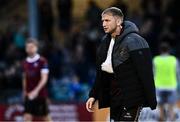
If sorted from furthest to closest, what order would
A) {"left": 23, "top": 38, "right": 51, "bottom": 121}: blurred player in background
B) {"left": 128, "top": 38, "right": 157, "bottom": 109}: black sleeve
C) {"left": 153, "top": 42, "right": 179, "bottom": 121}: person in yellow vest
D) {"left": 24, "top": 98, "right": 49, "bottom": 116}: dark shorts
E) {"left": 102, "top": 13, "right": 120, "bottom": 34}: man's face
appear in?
1. {"left": 153, "top": 42, "right": 179, "bottom": 121}: person in yellow vest
2. {"left": 24, "top": 98, "right": 49, "bottom": 116}: dark shorts
3. {"left": 23, "top": 38, "right": 51, "bottom": 121}: blurred player in background
4. {"left": 102, "top": 13, "right": 120, "bottom": 34}: man's face
5. {"left": 128, "top": 38, "right": 157, "bottom": 109}: black sleeve

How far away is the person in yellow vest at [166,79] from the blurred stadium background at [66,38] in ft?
2.14

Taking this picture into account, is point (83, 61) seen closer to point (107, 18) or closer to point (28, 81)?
point (28, 81)

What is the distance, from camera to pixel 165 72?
16562 mm

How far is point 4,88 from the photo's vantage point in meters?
18.7

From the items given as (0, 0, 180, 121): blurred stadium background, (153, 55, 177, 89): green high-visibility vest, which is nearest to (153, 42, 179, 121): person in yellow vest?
(153, 55, 177, 89): green high-visibility vest

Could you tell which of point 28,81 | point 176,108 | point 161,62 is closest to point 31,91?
point 28,81

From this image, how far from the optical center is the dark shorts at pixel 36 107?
46.0 feet

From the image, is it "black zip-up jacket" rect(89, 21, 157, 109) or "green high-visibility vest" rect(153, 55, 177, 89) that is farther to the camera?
"green high-visibility vest" rect(153, 55, 177, 89)

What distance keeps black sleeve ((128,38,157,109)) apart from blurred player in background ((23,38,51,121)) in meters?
5.41

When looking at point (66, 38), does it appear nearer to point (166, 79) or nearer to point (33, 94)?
point (166, 79)

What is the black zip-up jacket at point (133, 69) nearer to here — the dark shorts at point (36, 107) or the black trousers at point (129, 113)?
the black trousers at point (129, 113)

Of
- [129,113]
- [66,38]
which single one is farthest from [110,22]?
[66,38]

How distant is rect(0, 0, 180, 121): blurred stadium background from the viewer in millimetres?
17766

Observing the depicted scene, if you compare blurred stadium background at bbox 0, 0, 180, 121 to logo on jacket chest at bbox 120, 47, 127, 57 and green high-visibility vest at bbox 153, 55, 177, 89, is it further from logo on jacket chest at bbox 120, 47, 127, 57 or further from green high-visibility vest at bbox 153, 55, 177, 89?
logo on jacket chest at bbox 120, 47, 127, 57
